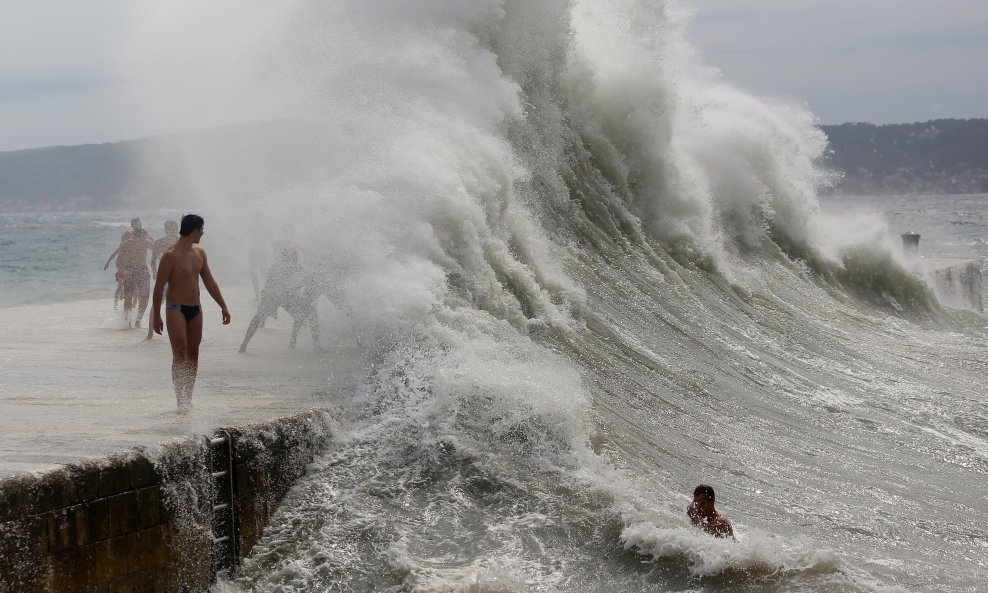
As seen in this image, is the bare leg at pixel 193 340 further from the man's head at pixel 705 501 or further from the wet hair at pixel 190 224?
the man's head at pixel 705 501

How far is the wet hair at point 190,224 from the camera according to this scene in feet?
22.9

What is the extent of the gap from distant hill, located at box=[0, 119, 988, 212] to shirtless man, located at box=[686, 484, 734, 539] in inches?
229

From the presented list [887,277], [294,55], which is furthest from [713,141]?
[294,55]

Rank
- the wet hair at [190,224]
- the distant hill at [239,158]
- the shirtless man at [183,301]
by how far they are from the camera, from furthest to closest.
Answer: the distant hill at [239,158]
the wet hair at [190,224]
the shirtless man at [183,301]

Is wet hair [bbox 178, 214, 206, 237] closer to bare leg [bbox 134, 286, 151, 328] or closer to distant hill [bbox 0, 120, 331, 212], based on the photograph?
distant hill [bbox 0, 120, 331, 212]

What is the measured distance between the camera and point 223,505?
233 inches

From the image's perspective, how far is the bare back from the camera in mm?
6859

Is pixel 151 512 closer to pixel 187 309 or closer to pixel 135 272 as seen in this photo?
pixel 187 309

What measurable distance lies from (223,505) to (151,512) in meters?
0.54

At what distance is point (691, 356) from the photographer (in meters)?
11.0

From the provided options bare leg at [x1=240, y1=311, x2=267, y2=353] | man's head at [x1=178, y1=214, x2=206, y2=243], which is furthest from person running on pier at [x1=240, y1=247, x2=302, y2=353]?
man's head at [x1=178, y1=214, x2=206, y2=243]

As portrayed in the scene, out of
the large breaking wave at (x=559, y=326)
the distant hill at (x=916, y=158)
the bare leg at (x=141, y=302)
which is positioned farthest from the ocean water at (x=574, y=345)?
the distant hill at (x=916, y=158)

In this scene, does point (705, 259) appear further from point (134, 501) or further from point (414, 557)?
point (134, 501)

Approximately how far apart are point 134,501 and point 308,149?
6642 millimetres
